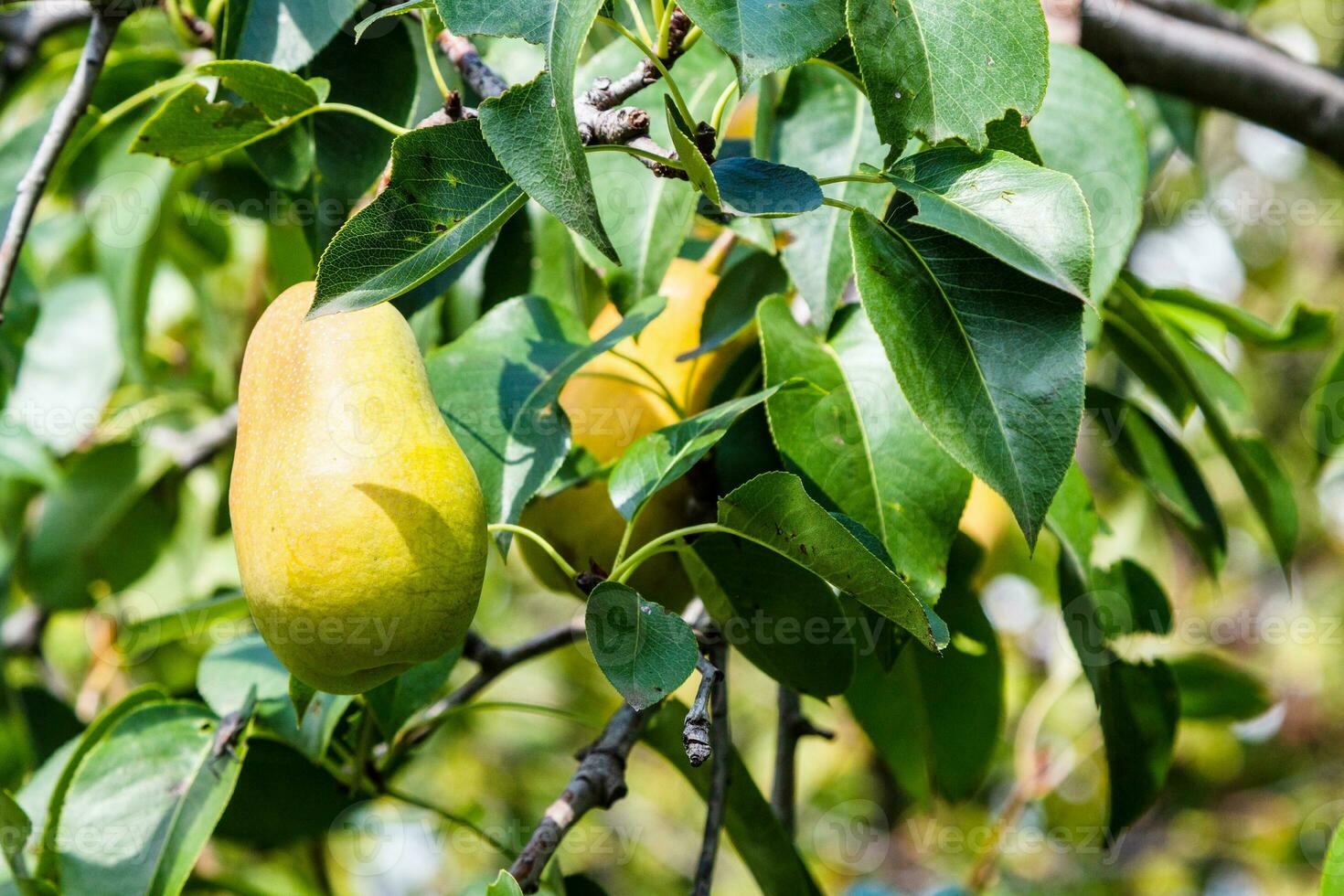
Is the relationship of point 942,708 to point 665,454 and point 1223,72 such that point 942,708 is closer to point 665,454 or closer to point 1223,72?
point 665,454

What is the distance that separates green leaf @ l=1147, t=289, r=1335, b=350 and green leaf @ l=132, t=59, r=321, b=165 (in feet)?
2.80

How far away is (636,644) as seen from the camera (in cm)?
64

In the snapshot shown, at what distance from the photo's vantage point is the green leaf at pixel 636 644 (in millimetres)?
608

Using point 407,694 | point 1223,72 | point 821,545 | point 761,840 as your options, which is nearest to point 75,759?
point 407,694

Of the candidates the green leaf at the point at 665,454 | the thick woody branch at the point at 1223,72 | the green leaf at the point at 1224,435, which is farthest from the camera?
the thick woody branch at the point at 1223,72

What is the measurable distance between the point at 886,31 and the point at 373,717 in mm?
622

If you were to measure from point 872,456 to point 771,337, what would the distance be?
4.1 inches

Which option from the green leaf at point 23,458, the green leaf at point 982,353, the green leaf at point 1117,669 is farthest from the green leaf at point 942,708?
the green leaf at point 23,458

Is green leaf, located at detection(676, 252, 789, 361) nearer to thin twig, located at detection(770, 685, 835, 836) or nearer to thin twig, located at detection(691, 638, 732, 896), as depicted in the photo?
thin twig, located at detection(691, 638, 732, 896)

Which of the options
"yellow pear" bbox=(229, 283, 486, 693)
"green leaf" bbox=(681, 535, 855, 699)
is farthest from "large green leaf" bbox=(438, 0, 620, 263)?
"green leaf" bbox=(681, 535, 855, 699)

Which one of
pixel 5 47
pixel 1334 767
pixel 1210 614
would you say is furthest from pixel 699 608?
pixel 1334 767

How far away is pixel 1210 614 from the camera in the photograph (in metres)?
3.31

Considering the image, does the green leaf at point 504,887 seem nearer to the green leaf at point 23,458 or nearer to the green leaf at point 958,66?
the green leaf at point 958,66

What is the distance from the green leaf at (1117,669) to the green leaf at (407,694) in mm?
478
